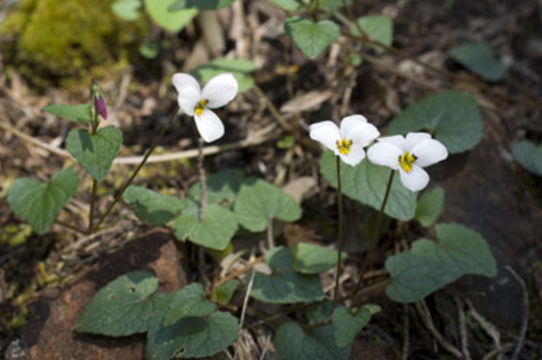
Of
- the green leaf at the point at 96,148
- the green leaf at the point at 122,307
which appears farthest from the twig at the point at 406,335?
the green leaf at the point at 96,148

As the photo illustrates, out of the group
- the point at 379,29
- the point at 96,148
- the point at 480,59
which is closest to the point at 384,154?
the point at 96,148

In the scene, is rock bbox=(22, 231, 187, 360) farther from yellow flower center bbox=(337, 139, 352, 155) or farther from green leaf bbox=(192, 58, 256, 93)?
yellow flower center bbox=(337, 139, 352, 155)

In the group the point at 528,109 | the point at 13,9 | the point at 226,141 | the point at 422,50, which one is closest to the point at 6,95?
the point at 13,9

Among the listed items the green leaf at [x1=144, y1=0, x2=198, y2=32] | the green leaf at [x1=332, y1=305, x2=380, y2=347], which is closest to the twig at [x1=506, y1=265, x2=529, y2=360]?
the green leaf at [x1=332, y1=305, x2=380, y2=347]

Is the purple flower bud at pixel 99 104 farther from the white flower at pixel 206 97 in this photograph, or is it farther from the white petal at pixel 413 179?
the white petal at pixel 413 179

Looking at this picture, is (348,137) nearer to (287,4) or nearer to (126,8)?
(287,4)

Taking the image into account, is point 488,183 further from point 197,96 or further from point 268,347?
point 197,96
